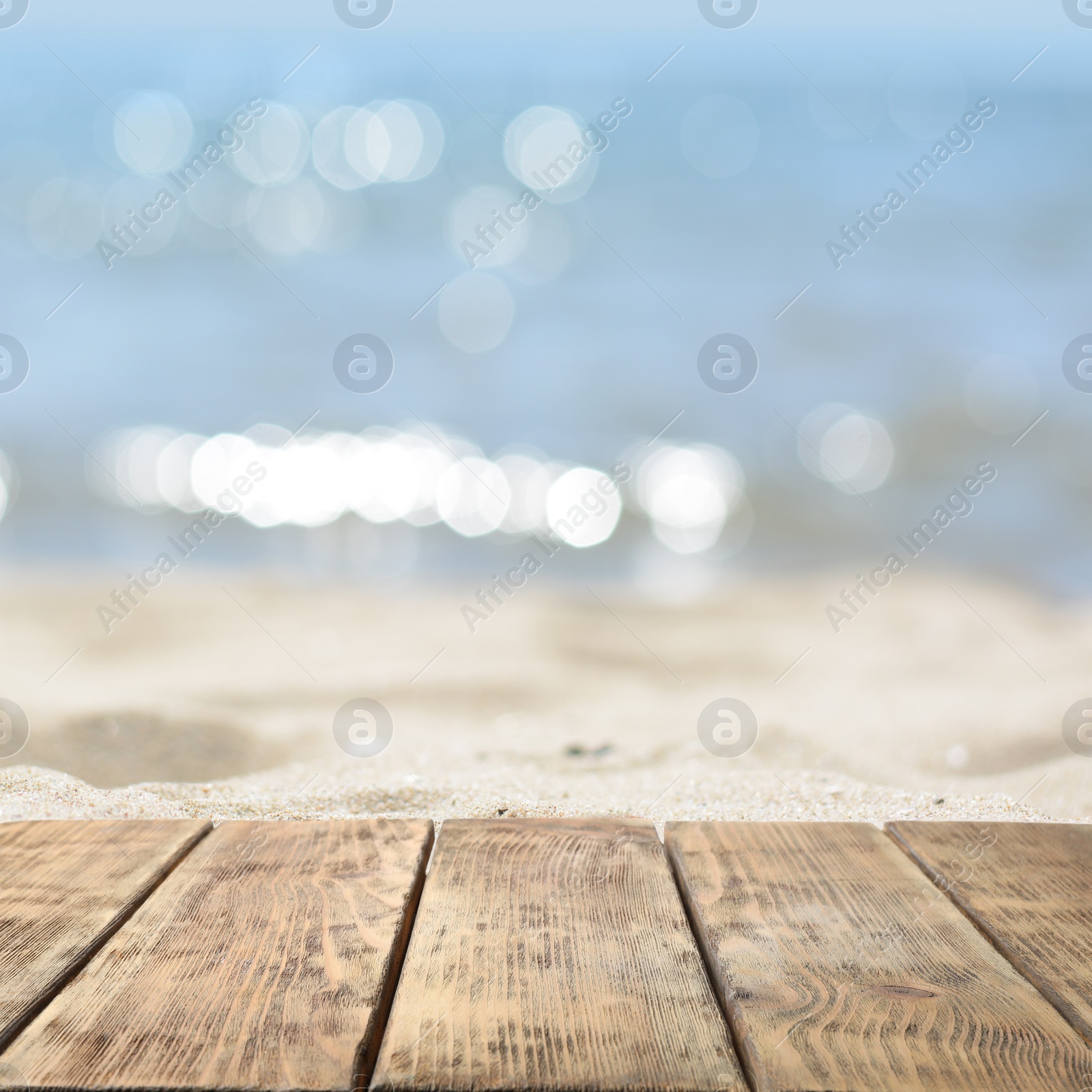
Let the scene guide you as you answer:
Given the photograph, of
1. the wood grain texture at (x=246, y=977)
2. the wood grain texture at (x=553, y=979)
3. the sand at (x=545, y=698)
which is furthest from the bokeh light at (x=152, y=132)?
the wood grain texture at (x=553, y=979)

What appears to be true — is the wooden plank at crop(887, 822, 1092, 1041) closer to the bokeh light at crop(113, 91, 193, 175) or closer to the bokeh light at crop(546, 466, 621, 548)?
the bokeh light at crop(546, 466, 621, 548)

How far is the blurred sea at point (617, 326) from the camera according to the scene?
6520 mm

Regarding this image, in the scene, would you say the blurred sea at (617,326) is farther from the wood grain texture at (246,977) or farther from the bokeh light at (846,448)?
the wood grain texture at (246,977)

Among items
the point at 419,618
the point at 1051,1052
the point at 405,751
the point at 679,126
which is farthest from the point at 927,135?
the point at 1051,1052

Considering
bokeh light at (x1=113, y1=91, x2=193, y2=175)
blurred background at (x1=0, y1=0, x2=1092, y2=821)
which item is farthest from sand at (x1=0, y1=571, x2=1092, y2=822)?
bokeh light at (x1=113, y1=91, x2=193, y2=175)

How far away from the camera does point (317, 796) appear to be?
1922 mm

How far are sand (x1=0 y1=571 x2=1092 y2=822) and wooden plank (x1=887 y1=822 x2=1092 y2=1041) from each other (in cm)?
33

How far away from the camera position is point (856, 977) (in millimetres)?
1076

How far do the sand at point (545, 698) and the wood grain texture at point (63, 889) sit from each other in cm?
33

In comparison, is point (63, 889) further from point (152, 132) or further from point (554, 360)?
point (152, 132)

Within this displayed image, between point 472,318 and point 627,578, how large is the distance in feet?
13.5

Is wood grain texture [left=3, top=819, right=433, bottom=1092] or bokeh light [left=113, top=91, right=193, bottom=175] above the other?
bokeh light [left=113, top=91, right=193, bottom=175]

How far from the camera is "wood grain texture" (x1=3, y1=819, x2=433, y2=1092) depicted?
897 millimetres

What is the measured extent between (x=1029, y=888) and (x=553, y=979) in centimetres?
67
